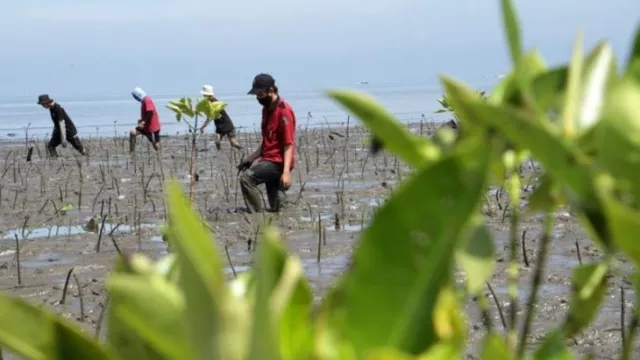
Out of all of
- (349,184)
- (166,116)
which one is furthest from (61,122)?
(166,116)

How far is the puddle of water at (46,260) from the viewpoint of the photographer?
6.64 meters

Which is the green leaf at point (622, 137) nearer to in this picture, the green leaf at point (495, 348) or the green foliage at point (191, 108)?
the green leaf at point (495, 348)

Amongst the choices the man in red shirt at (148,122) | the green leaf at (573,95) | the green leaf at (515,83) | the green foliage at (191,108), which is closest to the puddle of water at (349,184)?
the green foliage at (191,108)

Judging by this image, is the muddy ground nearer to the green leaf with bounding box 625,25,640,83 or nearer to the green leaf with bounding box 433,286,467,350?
the green leaf with bounding box 625,25,640,83

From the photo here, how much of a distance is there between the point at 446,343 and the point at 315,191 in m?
Answer: 9.57

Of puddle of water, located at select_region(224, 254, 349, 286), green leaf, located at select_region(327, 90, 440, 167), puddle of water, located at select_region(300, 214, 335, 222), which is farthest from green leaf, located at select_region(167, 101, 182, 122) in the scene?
green leaf, located at select_region(327, 90, 440, 167)

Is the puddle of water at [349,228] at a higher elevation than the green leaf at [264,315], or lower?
lower

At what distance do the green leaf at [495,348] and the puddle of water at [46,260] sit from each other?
21.0ft

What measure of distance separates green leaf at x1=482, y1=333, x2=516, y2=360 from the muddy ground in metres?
2.01

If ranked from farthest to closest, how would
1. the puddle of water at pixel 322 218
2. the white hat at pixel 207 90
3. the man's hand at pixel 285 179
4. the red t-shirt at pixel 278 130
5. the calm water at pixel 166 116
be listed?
1. the calm water at pixel 166 116
2. the white hat at pixel 207 90
3. the puddle of water at pixel 322 218
4. the man's hand at pixel 285 179
5. the red t-shirt at pixel 278 130

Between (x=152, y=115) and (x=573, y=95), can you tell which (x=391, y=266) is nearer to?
(x=573, y=95)

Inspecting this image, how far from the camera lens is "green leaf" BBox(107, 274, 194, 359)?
1.52ft

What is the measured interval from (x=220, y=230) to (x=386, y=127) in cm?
729

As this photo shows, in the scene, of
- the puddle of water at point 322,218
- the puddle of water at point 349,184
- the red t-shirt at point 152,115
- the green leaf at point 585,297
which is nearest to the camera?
the green leaf at point 585,297
